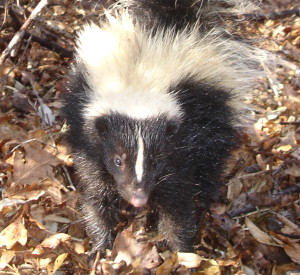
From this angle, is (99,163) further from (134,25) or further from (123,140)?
(134,25)

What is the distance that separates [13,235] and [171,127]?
118 centimetres

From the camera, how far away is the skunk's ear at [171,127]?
290 cm

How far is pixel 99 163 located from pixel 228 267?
1.13 m

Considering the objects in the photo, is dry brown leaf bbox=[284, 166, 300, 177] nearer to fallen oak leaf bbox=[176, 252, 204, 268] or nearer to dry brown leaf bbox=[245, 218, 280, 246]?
dry brown leaf bbox=[245, 218, 280, 246]

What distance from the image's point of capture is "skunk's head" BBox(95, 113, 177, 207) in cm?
267

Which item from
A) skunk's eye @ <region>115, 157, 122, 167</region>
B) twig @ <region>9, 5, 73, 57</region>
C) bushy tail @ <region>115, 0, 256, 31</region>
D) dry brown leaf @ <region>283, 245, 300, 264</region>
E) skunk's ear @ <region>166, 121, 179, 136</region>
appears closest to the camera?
skunk's eye @ <region>115, 157, 122, 167</region>

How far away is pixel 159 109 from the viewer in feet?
9.46

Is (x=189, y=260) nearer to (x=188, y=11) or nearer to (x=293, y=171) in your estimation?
(x=293, y=171)

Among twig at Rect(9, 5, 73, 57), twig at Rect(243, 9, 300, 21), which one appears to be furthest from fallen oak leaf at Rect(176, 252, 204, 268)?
twig at Rect(243, 9, 300, 21)

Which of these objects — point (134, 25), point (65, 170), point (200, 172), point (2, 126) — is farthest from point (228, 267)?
point (2, 126)

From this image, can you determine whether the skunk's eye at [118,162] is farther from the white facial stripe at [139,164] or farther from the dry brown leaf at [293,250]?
the dry brown leaf at [293,250]

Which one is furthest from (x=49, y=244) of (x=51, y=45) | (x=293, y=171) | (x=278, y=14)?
(x=278, y=14)

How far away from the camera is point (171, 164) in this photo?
308cm

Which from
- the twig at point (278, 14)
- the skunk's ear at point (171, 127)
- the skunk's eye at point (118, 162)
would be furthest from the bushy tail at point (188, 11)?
the twig at point (278, 14)
